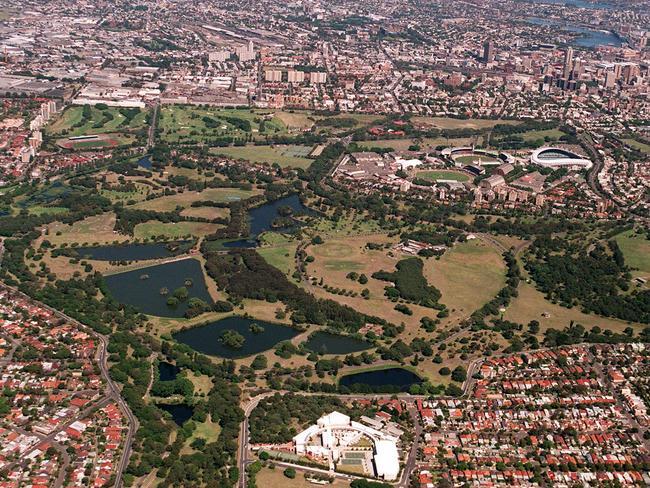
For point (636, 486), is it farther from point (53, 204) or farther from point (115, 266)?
point (53, 204)

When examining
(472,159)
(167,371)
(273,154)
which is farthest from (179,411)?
(472,159)

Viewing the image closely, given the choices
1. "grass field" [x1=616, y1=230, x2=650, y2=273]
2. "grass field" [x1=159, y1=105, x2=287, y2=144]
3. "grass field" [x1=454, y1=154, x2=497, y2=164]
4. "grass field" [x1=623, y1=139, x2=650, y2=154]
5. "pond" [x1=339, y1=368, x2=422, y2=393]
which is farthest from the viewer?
"grass field" [x1=623, y1=139, x2=650, y2=154]

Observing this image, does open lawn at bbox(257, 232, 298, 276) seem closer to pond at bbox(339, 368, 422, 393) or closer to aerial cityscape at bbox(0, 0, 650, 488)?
aerial cityscape at bbox(0, 0, 650, 488)

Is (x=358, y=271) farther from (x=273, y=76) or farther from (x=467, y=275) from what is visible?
(x=273, y=76)

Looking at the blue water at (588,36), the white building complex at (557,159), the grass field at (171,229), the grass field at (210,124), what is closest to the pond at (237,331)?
the grass field at (171,229)

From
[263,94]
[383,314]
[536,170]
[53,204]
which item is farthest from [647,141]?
[53,204]

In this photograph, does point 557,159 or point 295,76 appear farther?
point 295,76

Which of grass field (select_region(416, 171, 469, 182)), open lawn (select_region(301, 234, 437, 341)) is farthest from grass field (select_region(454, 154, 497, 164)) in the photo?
open lawn (select_region(301, 234, 437, 341))
